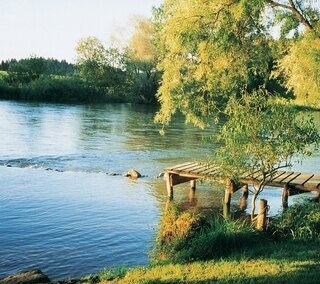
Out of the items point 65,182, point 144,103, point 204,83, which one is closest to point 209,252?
point 204,83

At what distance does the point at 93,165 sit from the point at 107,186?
549 cm

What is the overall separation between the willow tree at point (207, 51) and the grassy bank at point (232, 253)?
457 centimetres

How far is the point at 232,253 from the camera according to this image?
10359 millimetres

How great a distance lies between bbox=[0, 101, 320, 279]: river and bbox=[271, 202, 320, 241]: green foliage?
3479 mm

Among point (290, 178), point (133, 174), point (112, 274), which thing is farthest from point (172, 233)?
point (133, 174)

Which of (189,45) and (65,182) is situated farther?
(65,182)

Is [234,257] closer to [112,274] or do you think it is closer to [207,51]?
[112,274]

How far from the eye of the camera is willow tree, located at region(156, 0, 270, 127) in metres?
16.2

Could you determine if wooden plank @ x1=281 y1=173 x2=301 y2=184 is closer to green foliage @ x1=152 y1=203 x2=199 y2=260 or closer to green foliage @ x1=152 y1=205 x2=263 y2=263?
green foliage @ x1=152 y1=205 x2=263 y2=263

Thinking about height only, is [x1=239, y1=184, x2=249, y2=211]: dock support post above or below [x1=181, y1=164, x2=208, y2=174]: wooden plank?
below

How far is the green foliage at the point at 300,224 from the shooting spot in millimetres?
11492

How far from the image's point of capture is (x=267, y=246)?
10805 millimetres

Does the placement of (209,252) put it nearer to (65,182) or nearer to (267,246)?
(267,246)

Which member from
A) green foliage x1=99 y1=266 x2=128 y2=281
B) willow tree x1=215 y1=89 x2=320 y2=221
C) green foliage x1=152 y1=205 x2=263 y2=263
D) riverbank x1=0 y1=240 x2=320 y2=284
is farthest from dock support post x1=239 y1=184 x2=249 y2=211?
green foliage x1=99 y1=266 x2=128 y2=281
